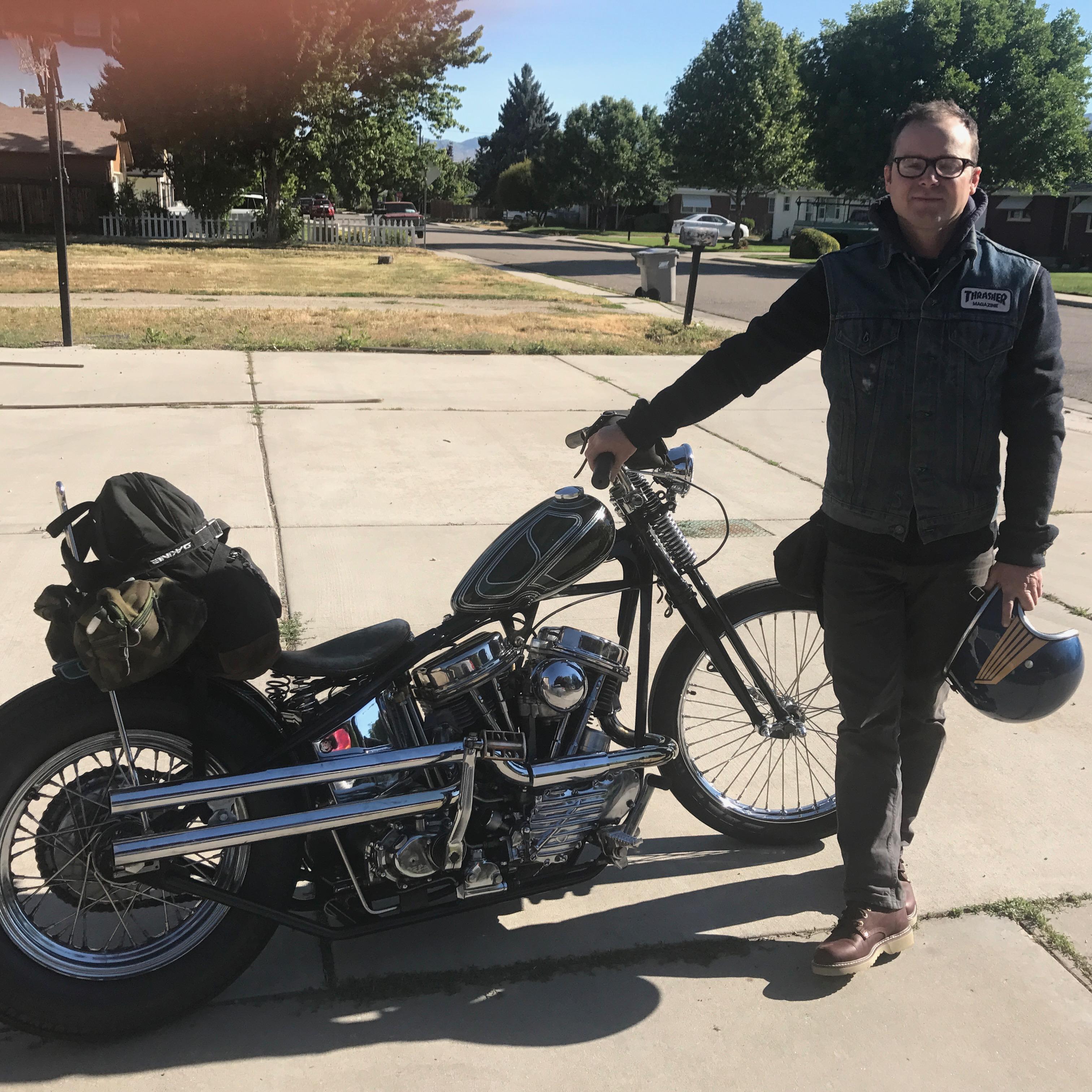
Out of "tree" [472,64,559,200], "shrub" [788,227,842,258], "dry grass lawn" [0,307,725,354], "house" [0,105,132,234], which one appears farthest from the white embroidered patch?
"tree" [472,64,559,200]

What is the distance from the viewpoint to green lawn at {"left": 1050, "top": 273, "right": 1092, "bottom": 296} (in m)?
27.5

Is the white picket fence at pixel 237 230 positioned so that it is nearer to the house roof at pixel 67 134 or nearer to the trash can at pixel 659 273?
the house roof at pixel 67 134

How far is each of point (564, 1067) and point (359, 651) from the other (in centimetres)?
104

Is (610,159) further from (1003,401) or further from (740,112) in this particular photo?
(1003,401)

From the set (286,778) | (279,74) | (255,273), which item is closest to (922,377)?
(286,778)

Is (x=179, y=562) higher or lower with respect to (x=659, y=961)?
higher

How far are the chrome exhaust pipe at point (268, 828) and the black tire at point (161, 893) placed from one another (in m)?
0.07

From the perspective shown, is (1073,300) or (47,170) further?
(47,170)

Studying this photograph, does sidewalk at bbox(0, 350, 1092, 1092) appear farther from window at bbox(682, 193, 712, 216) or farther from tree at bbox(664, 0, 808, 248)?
window at bbox(682, 193, 712, 216)

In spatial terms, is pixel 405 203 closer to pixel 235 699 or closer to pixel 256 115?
pixel 256 115

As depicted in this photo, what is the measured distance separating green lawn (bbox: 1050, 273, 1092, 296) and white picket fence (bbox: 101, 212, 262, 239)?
88.3 ft

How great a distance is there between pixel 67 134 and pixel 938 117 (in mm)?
49667

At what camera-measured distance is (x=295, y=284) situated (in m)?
20.5

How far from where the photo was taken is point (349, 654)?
253cm
